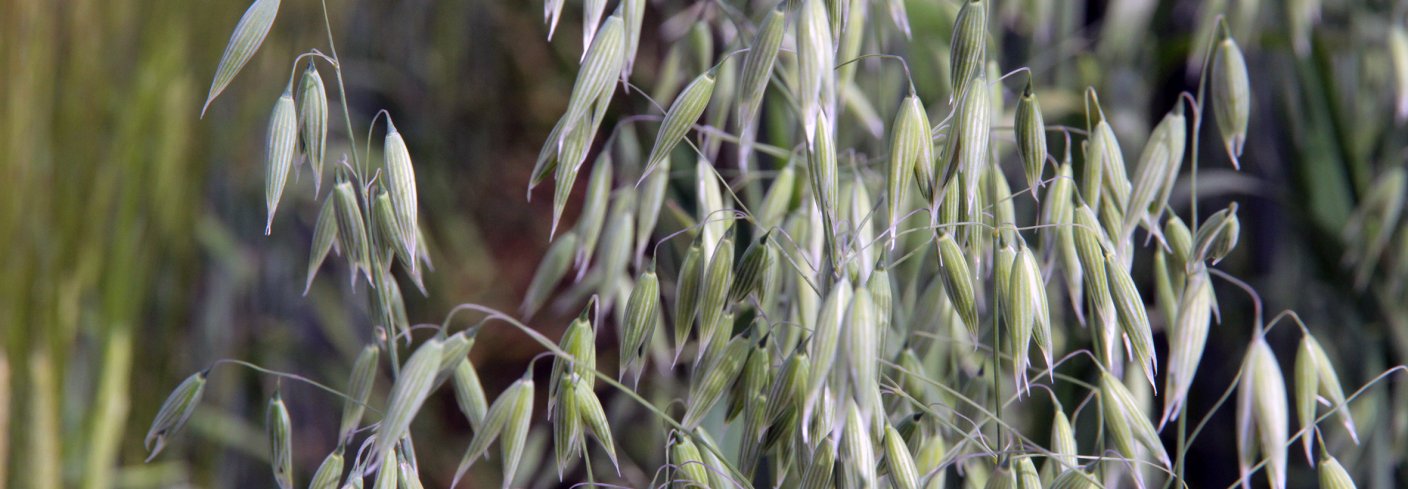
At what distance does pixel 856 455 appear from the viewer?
29 cm

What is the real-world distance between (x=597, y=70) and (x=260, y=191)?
76 centimetres

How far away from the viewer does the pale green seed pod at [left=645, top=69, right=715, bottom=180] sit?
314 millimetres

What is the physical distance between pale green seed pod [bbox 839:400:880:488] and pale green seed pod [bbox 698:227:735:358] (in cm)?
6

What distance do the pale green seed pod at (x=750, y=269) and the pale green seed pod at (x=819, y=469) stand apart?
54 millimetres

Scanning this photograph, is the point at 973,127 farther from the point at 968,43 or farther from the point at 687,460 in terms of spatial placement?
the point at 687,460

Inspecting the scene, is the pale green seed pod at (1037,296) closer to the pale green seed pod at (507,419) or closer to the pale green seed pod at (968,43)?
the pale green seed pod at (968,43)

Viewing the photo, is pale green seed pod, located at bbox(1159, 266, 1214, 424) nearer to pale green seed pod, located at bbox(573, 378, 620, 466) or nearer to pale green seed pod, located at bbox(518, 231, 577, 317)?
pale green seed pod, located at bbox(573, 378, 620, 466)

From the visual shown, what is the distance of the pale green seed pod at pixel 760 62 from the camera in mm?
295

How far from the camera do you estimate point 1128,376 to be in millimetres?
623

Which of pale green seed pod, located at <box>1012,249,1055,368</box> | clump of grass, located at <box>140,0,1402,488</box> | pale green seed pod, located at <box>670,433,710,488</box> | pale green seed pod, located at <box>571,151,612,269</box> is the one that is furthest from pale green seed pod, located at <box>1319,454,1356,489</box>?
pale green seed pod, located at <box>571,151,612,269</box>

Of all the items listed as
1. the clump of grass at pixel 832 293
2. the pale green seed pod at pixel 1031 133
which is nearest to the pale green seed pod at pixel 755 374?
the clump of grass at pixel 832 293

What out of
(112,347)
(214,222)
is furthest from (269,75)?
(112,347)

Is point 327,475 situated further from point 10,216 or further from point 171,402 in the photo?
point 10,216

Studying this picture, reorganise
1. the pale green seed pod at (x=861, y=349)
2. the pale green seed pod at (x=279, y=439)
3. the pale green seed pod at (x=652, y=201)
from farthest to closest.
→ the pale green seed pod at (x=652, y=201) → the pale green seed pod at (x=279, y=439) → the pale green seed pod at (x=861, y=349)
